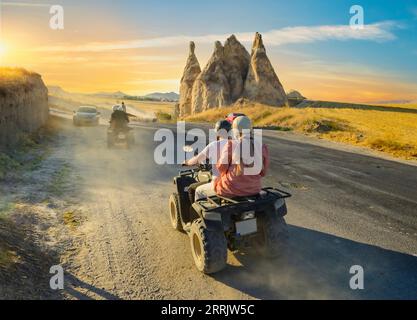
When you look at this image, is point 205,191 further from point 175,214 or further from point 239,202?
point 175,214

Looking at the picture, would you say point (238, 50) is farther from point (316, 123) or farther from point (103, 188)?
point (103, 188)

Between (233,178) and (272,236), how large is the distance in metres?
1.08

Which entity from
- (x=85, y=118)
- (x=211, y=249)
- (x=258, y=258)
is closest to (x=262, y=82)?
(x=85, y=118)

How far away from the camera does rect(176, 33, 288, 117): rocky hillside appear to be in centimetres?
4872

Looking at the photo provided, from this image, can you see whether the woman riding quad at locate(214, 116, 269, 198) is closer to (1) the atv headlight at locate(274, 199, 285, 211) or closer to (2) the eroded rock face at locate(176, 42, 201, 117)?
(1) the atv headlight at locate(274, 199, 285, 211)

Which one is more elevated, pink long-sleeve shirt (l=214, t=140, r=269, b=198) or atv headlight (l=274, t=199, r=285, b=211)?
pink long-sleeve shirt (l=214, t=140, r=269, b=198)

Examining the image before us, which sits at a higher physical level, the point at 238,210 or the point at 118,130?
the point at 118,130

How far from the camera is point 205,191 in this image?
5879 mm

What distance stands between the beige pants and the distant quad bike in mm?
157

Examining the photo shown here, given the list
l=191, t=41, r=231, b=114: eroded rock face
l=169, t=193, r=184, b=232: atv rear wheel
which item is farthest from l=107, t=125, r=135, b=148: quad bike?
l=191, t=41, r=231, b=114: eroded rock face

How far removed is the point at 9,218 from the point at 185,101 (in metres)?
50.5

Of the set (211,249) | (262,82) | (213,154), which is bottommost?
(211,249)

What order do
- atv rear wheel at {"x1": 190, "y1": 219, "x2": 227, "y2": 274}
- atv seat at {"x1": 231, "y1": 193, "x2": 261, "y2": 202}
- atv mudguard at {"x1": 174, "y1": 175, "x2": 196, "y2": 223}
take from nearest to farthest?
1. atv rear wheel at {"x1": 190, "y1": 219, "x2": 227, "y2": 274}
2. atv seat at {"x1": 231, "y1": 193, "x2": 261, "y2": 202}
3. atv mudguard at {"x1": 174, "y1": 175, "x2": 196, "y2": 223}
